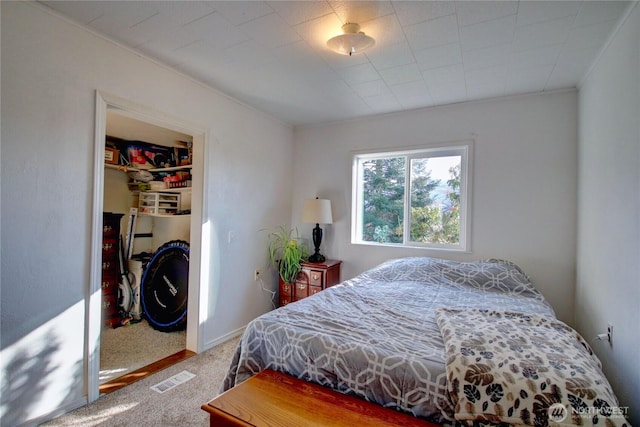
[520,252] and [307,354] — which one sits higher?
[520,252]

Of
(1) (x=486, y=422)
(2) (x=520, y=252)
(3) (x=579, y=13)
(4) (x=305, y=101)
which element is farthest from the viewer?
(4) (x=305, y=101)

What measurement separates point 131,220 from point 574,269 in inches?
185

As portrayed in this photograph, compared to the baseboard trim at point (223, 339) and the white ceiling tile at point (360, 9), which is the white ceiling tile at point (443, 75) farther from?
the baseboard trim at point (223, 339)

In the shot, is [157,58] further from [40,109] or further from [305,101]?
[305,101]

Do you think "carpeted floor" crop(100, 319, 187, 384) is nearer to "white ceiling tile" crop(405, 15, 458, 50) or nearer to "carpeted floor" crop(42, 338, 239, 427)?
"carpeted floor" crop(42, 338, 239, 427)

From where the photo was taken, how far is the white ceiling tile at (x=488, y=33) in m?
1.78

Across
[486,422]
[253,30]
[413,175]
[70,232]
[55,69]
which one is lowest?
[486,422]

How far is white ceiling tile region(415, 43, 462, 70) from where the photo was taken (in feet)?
6.76

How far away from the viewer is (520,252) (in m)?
2.79

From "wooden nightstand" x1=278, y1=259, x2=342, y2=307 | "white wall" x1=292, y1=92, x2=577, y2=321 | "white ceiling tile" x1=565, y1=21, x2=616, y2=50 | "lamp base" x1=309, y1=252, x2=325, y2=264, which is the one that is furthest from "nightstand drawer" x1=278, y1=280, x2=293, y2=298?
"white ceiling tile" x1=565, y1=21, x2=616, y2=50

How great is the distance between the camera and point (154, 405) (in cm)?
198

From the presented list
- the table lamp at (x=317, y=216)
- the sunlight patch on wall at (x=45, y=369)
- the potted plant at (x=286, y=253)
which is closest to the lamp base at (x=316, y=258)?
the table lamp at (x=317, y=216)

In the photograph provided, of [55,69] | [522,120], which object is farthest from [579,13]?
[55,69]

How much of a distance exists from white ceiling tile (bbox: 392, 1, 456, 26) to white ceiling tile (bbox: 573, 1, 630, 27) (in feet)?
2.29
